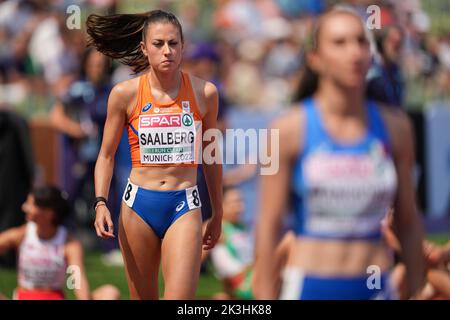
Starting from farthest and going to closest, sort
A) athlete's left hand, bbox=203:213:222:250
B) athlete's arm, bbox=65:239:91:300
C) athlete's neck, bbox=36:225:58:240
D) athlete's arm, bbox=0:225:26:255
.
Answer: athlete's arm, bbox=0:225:26:255 < athlete's neck, bbox=36:225:58:240 < athlete's arm, bbox=65:239:91:300 < athlete's left hand, bbox=203:213:222:250

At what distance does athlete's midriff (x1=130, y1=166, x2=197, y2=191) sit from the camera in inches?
278

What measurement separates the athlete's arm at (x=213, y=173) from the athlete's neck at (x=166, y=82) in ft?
0.58

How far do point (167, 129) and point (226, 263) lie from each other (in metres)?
3.45

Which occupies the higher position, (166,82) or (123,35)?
(123,35)

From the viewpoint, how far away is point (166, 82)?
7.04 meters

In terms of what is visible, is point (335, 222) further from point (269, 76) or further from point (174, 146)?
point (269, 76)

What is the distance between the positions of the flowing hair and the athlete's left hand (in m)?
1.00

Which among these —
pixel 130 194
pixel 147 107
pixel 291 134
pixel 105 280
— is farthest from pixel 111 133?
pixel 105 280

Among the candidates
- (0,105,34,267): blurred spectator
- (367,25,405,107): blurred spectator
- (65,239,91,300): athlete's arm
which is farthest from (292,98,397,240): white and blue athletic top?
(0,105,34,267): blurred spectator

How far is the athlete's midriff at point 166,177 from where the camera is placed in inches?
278

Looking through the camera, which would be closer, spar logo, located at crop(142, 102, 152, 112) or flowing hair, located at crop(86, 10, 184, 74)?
spar logo, located at crop(142, 102, 152, 112)

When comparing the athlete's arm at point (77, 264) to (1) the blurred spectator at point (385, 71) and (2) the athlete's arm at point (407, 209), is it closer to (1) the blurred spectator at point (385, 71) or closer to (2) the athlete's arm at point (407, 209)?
(1) the blurred spectator at point (385, 71)

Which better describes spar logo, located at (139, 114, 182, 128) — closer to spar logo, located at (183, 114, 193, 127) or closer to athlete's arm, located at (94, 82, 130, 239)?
spar logo, located at (183, 114, 193, 127)

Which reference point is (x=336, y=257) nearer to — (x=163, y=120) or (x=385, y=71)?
(x=163, y=120)
